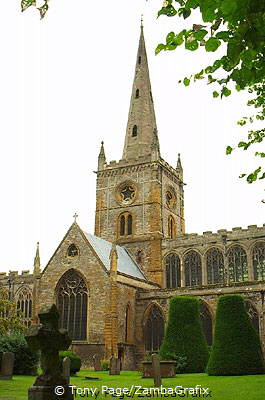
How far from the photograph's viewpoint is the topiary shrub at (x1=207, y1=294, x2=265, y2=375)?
20.9 metres

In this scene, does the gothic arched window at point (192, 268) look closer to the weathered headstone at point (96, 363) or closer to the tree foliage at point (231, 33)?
the weathered headstone at point (96, 363)

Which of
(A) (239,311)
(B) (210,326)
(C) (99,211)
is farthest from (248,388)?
(C) (99,211)

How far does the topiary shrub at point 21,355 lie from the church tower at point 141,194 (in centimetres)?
1914

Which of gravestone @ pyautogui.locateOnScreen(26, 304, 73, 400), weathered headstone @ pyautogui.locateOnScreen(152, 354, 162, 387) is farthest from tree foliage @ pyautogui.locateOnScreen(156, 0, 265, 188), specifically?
weathered headstone @ pyautogui.locateOnScreen(152, 354, 162, 387)

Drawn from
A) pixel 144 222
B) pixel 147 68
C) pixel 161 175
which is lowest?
pixel 144 222

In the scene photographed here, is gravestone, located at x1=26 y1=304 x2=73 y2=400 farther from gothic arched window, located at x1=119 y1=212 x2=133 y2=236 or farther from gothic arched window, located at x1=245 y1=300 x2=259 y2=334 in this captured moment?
gothic arched window, located at x1=119 y1=212 x2=133 y2=236

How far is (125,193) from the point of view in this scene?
47531 millimetres

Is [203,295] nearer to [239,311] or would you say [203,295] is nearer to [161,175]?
[239,311]

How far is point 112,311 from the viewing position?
3328cm

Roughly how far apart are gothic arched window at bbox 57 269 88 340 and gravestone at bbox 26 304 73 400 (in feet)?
80.1

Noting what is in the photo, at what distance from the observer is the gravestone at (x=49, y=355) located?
31.7 feet

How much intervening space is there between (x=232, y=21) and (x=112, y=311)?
99.9ft

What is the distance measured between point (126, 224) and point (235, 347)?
25.7 metres

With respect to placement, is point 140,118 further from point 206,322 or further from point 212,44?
point 212,44
